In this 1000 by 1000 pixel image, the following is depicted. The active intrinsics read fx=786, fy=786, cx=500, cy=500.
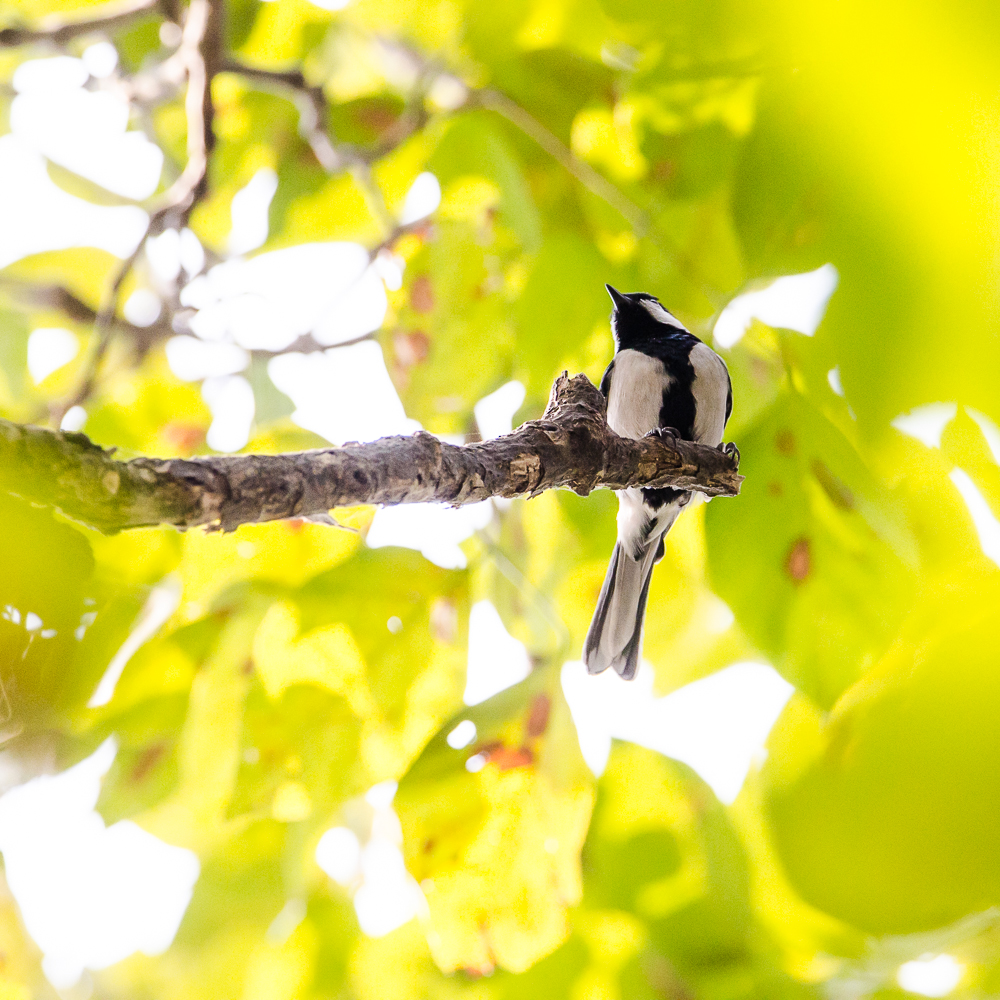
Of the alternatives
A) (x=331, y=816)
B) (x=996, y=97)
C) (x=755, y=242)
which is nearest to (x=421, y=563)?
(x=331, y=816)

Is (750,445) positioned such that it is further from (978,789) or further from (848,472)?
(978,789)

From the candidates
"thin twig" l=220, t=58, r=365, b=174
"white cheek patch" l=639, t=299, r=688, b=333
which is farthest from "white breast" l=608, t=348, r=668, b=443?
"thin twig" l=220, t=58, r=365, b=174

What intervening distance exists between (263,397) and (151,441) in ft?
0.91

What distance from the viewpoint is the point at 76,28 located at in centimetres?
130

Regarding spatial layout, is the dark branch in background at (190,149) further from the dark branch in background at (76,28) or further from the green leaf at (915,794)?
the green leaf at (915,794)

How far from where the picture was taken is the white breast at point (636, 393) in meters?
1.80

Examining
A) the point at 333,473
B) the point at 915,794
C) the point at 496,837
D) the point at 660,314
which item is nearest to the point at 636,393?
the point at 660,314

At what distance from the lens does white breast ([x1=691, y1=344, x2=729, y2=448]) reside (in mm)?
1640

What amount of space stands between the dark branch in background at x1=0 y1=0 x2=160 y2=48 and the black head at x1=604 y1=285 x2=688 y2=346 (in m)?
0.98

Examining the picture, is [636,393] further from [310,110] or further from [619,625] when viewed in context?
[310,110]

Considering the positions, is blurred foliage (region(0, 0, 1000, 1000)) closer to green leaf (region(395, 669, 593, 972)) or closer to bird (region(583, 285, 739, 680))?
green leaf (region(395, 669, 593, 972))

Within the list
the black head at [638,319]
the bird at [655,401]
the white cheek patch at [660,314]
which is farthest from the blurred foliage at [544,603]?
the bird at [655,401]

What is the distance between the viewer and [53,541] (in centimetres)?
36

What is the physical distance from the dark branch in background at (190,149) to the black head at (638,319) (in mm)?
751
